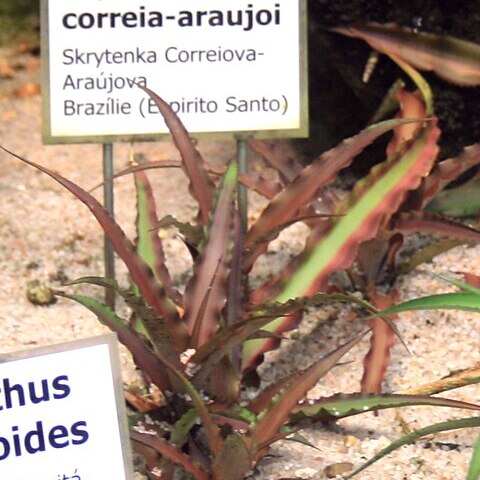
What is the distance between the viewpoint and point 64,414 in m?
1.20

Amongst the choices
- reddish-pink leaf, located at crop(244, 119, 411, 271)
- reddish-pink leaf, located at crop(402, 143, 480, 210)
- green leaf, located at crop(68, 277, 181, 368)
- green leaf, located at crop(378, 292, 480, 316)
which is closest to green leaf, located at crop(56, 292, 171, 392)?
green leaf, located at crop(68, 277, 181, 368)

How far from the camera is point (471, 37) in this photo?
2.00m

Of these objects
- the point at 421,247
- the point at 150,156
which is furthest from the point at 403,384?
the point at 150,156

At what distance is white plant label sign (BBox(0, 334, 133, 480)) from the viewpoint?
118 cm

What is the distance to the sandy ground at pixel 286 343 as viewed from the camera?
150 cm

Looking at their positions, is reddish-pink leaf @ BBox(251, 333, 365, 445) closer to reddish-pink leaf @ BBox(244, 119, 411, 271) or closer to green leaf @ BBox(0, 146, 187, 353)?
green leaf @ BBox(0, 146, 187, 353)

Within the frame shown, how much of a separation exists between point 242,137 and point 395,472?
60cm

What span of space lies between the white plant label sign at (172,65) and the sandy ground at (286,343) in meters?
0.31

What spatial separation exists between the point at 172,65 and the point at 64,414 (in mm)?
722

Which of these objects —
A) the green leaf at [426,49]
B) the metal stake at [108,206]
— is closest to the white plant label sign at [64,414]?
the metal stake at [108,206]

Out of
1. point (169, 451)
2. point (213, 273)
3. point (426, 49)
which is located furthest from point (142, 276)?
point (426, 49)

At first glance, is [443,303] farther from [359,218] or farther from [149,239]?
[149,239]

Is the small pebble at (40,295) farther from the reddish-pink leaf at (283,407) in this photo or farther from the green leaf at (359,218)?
the reddish-pink leaf at (283,407)

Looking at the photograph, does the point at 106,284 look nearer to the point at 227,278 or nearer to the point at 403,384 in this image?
the point at 227,278
